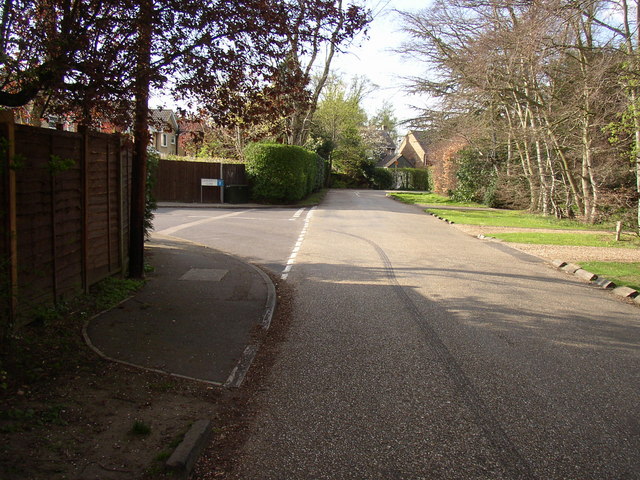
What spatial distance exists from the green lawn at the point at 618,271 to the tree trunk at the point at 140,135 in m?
8.78

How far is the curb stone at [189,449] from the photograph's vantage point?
3.29m

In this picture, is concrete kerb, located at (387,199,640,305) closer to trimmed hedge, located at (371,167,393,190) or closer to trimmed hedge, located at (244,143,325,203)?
trimmed hedge, located at (244,143,325,203)

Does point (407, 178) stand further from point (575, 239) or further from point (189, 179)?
point (575, 239)

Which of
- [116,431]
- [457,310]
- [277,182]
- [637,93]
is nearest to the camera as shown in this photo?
[116,431]

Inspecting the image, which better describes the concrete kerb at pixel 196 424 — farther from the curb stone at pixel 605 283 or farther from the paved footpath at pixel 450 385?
the curb stone at pixel 605 283

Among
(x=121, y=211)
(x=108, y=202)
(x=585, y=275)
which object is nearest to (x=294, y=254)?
(x=121, y=211)

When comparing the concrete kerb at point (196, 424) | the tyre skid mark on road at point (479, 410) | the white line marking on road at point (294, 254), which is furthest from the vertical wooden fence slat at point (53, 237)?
the white line marking on road at point (294, 254)

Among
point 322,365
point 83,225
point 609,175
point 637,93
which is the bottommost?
point 322,365

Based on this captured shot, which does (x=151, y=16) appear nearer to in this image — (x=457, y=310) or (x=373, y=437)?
(x=373, y=437)

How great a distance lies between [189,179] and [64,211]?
25535 mm

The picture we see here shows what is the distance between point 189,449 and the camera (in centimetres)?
347

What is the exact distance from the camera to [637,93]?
16.2m

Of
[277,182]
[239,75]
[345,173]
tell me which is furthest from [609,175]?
[345,173]

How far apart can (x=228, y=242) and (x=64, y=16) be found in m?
9.75
